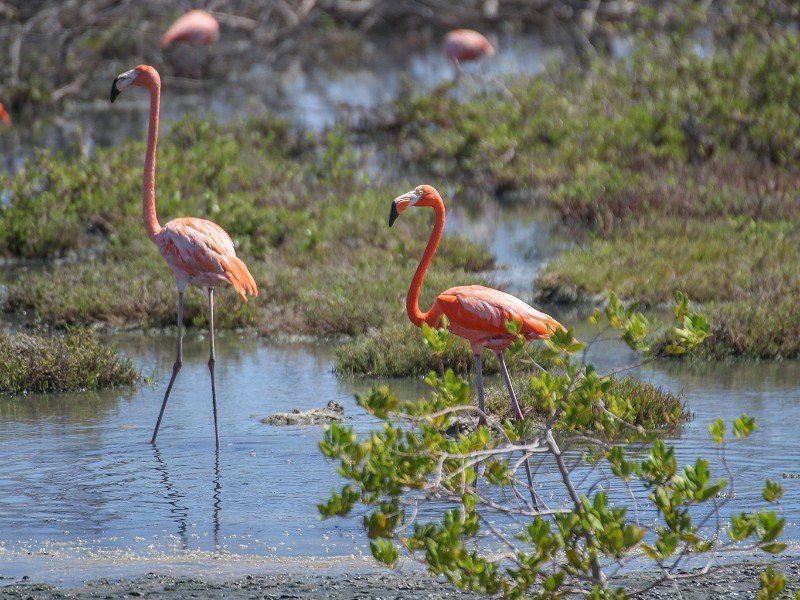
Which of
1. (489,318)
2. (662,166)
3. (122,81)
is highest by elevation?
(122,81)

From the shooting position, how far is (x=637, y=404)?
841 cm

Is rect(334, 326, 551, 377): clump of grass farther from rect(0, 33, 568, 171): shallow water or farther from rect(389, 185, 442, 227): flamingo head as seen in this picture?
rect(0, 33, 568, 171): shallow water

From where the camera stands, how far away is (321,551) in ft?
21.7

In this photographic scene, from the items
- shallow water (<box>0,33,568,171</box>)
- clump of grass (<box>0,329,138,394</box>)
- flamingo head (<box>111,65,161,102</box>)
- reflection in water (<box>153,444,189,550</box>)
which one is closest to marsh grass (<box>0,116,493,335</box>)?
clump of grass (<box>0,329,138,394</box>)

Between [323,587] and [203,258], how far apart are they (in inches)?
131

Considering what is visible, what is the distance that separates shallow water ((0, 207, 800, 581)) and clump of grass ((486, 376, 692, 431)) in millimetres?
183

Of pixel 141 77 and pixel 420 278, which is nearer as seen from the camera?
pixel 420 278

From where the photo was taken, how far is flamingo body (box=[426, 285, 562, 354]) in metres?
7.94

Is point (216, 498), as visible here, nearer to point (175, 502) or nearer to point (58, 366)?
point (175, 502)

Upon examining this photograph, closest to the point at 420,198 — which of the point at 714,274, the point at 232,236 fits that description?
the point at 714,274

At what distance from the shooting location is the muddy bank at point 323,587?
5.91 meters

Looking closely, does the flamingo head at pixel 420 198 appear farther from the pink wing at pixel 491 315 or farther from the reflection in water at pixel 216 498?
the reflection in water at pixel 216 498

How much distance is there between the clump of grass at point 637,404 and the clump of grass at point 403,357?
3.55ft

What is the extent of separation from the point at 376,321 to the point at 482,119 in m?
7.02
